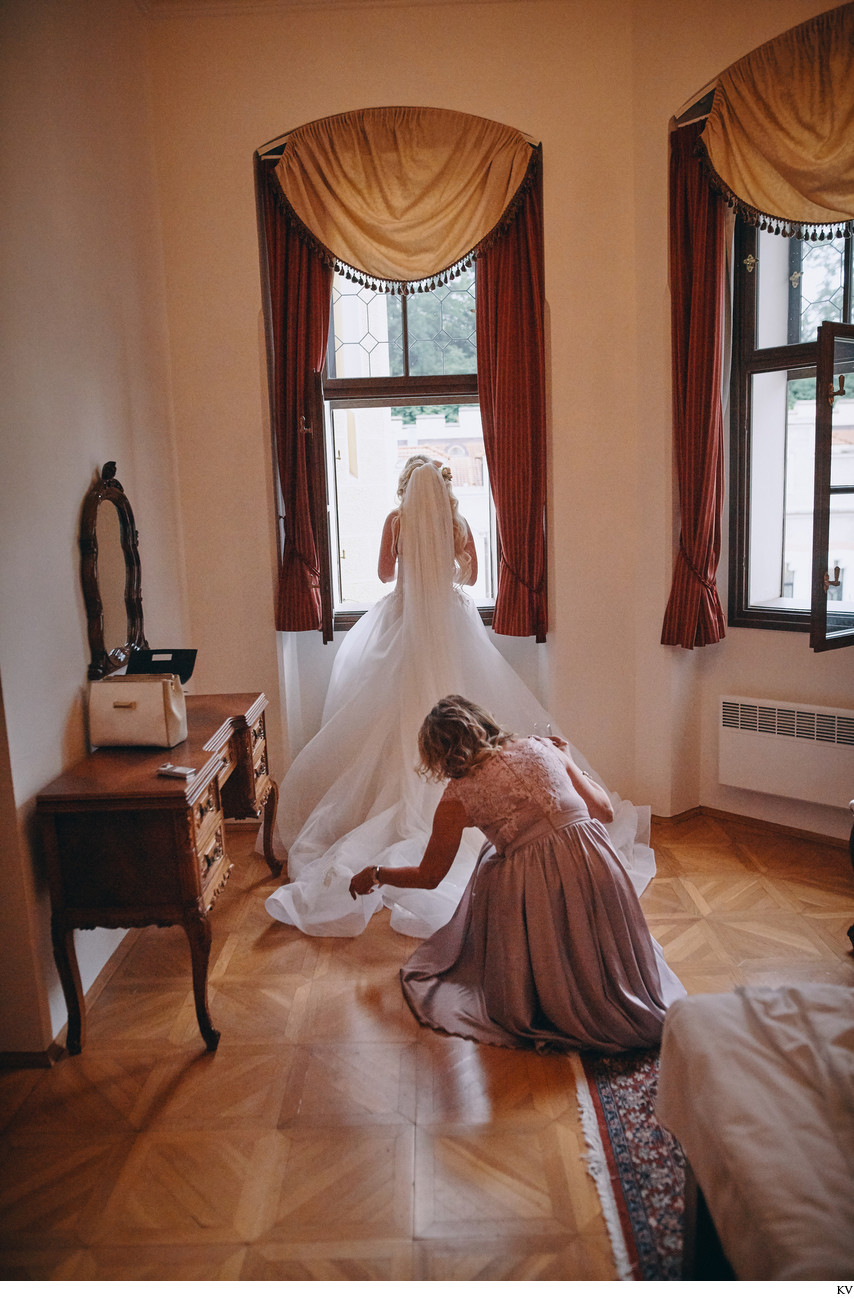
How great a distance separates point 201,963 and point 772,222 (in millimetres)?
3783

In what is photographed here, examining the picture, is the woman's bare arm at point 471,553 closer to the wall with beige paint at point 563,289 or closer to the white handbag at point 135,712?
the wall with beige paint at point 563,289

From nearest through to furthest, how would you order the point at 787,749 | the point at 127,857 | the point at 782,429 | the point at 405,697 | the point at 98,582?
the point at 127,857 < the point at 98,582 < the point at 405,697 < the point at 787,749 < the point at 782,429

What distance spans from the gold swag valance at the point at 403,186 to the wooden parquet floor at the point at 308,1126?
10.3ft

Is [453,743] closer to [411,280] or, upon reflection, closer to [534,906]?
[534,906]

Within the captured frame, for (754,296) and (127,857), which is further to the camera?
(754,296)

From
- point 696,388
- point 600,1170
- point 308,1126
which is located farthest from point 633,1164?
point 696,388

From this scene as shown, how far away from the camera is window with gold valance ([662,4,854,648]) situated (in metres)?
3.72

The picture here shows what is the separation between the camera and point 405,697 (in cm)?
412

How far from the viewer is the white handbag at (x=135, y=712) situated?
9.87ft

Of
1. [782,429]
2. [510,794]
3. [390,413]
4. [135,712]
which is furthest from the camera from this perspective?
[390,413]

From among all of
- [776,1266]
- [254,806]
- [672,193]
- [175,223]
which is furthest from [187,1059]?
[672,193]

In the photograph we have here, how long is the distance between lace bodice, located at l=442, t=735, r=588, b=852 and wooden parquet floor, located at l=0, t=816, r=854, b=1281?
677mm

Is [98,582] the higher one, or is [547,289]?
[547,289]

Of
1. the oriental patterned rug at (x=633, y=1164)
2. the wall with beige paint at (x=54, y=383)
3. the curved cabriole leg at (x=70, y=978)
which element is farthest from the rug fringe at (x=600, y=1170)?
the wall with beige paint at (x=54, y=383)
